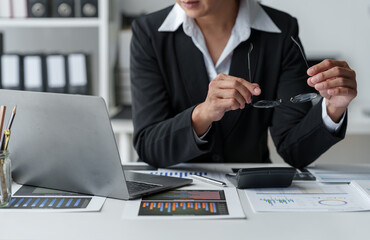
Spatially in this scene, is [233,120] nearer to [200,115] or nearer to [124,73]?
[200,115]

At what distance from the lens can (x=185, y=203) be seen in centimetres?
111

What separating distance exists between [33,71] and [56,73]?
0.12m

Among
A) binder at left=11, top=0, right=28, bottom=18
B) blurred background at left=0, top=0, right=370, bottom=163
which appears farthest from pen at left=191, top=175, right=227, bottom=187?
binder at left=11, top=0, right=28, bottom=18

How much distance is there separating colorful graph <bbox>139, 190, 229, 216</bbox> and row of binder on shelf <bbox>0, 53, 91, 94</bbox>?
66.6 inches

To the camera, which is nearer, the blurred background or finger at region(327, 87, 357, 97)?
finger at region(327, 87, 357, 97)

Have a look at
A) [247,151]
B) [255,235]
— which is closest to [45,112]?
[255,235]

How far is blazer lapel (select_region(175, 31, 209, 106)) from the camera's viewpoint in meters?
1.68

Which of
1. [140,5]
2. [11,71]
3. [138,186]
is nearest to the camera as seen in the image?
[138,186]

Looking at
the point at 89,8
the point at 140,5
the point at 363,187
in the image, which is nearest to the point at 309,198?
the point at 363,187

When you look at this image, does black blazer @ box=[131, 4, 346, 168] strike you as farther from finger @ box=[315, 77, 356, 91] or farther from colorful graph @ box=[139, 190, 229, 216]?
colorful graph @ box=[139, 190, 229, 216]

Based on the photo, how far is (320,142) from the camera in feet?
4.91

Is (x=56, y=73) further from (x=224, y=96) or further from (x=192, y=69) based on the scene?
(x=224, y=96)

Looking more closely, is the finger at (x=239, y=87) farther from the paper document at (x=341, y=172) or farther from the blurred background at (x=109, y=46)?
the blurred background at (x=109, y=46)

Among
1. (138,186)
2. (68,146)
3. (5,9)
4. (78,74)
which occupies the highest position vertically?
(5,9)
